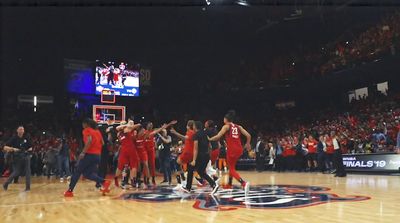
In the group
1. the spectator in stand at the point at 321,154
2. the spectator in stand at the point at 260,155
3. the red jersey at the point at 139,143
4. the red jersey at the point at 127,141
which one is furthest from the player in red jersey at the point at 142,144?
the spectator in stand at the point at 260,155

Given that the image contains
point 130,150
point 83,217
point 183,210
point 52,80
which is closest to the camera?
point 83,217

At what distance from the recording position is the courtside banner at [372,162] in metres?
15.5

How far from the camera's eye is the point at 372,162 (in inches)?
645

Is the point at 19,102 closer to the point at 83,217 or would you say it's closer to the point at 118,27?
the point at 118,27

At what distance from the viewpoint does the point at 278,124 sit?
29.7 m

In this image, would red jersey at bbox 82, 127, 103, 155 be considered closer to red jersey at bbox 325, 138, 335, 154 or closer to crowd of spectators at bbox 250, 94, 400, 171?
crowd of spectators at bbox 250, 94, 400, 171

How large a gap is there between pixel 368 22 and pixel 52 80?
71.0 feet

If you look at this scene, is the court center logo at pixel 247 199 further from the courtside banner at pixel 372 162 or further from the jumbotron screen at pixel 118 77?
the jumbotron screen at pixel 118 77

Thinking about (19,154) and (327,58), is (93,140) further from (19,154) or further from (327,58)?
(327,58)

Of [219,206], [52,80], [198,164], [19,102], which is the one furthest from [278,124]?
[219,206]

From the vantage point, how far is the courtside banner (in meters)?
15.5

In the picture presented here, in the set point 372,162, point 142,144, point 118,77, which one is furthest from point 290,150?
point 118,77

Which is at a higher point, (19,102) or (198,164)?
(19,102)

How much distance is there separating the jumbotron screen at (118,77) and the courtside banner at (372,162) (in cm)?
1622
